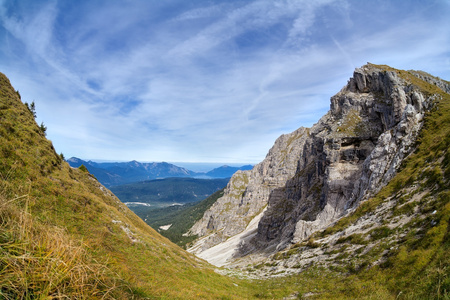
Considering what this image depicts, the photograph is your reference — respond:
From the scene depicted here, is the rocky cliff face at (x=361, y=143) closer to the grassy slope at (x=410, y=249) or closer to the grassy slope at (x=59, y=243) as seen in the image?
the grassy slope at (x=410, y=249)

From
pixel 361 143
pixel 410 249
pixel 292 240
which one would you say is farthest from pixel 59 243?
pixel 361 143

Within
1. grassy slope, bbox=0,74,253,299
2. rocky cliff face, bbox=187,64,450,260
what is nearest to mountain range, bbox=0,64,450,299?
grassy slope, bbox=0,74,253,299

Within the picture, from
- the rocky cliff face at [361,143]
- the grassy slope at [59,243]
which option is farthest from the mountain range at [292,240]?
the rocky cliff face at [361,143]

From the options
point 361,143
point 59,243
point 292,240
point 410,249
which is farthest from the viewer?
point 361,143

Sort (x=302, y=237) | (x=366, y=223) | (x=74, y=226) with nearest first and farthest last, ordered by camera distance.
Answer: (x=74, y=226) < (x=366, y=223) < (x=302, y=237)

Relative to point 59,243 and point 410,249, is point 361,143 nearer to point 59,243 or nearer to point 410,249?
point 410,249

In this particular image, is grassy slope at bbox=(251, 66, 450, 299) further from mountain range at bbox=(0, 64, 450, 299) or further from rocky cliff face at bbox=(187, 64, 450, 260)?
rocky cliff face at bbox=(187, 64, 450, 260)

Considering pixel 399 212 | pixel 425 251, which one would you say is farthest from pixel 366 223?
pixel 425 251

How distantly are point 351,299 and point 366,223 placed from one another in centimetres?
2160

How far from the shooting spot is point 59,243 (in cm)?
548

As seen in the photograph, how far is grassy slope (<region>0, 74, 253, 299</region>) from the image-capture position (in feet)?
14.9

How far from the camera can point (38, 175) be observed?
2038cm

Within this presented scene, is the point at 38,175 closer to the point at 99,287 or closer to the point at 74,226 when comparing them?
the point at 74,226

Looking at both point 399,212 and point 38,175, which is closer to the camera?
point 38,175
